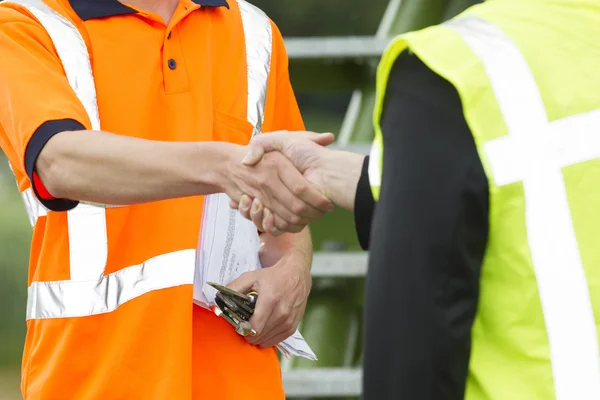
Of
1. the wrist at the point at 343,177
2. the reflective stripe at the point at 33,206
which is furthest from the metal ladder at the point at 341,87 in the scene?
the wrist at the point at 343,177

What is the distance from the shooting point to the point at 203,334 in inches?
73.4

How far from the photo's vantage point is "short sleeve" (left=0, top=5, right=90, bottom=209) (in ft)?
5.74

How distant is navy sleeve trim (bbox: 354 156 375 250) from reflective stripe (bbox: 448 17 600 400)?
0.24 m

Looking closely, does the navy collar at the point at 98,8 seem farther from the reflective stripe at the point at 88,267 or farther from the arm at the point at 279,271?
the arm at the point at 279,271

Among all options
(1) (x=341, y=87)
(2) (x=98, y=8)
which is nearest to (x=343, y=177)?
(2) (x=98, y=8)

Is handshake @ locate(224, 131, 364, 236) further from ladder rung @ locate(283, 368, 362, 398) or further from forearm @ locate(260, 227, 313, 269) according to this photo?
ladder rung @ locate(283, 368, 362, 398)

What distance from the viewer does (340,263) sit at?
2602 mm

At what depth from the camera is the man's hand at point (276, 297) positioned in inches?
74.7

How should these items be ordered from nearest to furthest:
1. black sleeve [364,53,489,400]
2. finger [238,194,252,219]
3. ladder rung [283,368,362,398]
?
black sleeve [364,53,489,400] < finger [238,194,252,219] < ladder rung [283,368,362,398]

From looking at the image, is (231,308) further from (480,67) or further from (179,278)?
(480,67)

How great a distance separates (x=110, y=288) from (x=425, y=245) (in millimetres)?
800

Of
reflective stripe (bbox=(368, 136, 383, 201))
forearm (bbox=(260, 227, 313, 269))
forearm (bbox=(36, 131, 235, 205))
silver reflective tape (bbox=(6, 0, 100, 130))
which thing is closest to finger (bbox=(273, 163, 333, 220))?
forearm (bbox=(36, 131, 235, 205))

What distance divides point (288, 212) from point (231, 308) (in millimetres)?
184

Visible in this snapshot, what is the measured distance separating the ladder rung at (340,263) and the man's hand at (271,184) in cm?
76
